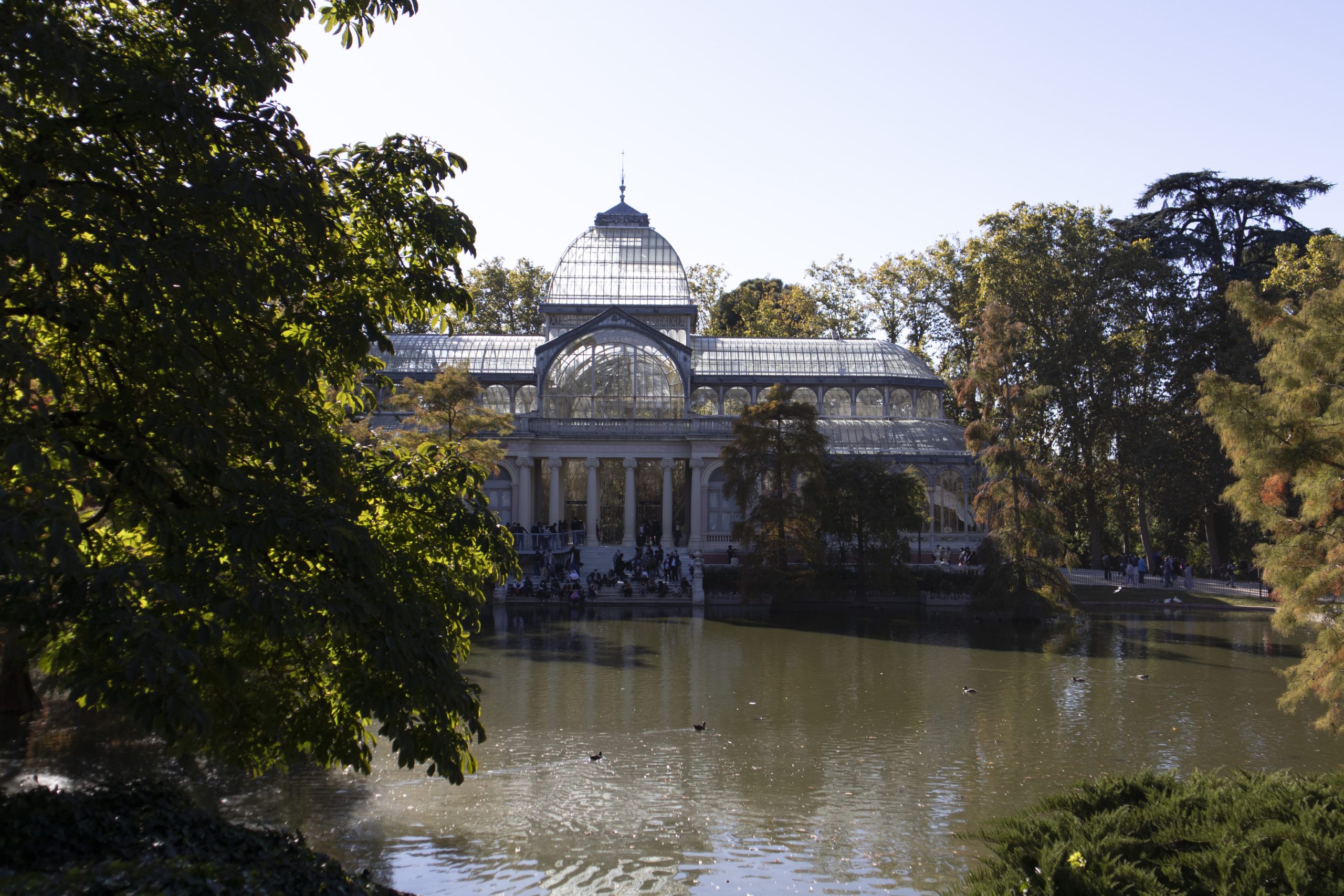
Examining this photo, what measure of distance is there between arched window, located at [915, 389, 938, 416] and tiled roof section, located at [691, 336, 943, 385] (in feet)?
1.73

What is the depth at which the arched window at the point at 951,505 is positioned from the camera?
159ft

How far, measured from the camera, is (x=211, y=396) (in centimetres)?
754

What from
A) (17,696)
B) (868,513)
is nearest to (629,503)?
(868,513)

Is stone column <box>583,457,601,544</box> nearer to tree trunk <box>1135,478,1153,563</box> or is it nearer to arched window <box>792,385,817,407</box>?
arched window <box>792,385,817,407</box>

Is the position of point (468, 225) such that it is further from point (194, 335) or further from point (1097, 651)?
point (1097, 651)

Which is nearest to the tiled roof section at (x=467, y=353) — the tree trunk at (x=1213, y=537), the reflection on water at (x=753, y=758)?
the reflection on water at (x=753, y=758)

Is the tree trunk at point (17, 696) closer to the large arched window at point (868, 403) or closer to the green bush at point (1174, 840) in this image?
the green bush at point (1174, 840)

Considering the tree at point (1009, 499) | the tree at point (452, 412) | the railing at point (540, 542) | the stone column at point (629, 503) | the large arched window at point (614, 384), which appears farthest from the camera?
the large arched window at point (614, 384)

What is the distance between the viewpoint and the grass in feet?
129

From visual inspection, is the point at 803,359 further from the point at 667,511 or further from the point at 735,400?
the point at 667,511

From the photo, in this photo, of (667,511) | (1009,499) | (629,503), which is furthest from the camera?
(667,511)

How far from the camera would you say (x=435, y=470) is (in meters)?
9.75

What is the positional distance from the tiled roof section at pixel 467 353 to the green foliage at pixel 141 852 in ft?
137

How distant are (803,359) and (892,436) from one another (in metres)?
→ 5.82
